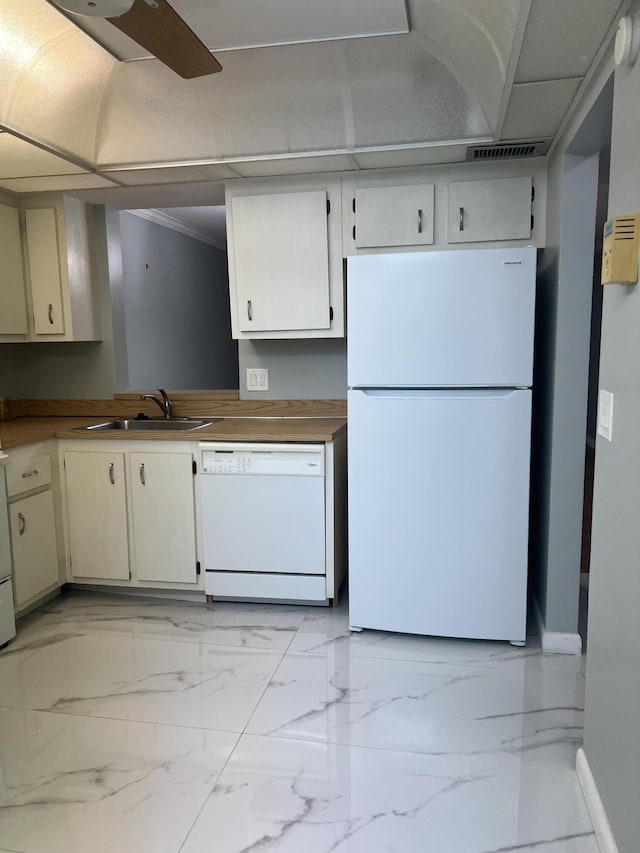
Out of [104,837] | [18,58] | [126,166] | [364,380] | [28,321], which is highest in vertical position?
[18,58]

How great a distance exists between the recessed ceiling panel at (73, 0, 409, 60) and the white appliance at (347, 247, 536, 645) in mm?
830

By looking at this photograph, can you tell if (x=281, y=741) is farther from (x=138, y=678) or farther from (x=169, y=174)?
(x=169, y=174)

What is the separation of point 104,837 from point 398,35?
2796 millimetres

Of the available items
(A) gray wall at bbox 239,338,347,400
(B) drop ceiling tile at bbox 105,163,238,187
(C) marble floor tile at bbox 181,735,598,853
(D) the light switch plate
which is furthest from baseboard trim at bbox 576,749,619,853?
(B) drop ceiling tile at bbox 105,163,238,187

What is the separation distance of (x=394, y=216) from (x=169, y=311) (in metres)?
2.79

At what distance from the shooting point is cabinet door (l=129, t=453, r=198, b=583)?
2908mm

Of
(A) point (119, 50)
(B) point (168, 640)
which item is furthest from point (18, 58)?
(B) point (168, 640)

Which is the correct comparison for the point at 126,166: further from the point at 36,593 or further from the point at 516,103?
the point at 36,593

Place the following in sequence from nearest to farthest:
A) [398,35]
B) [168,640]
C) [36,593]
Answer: [398,35], [168,640], [36,593]

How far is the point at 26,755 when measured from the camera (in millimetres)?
1931

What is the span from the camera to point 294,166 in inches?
110

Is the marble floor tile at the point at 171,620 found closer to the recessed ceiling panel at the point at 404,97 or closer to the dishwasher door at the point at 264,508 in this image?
the dishwasher door at the point at 264,508

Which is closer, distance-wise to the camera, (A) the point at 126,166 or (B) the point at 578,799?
(B) the point at 578,799

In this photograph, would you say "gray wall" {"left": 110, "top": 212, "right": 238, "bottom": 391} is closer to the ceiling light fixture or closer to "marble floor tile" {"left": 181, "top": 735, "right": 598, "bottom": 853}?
the ceiling light fixture
